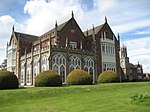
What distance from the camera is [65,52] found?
44.2 meters

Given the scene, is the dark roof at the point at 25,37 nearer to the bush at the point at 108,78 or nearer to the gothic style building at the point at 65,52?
the gothic style building at the point at 65,52

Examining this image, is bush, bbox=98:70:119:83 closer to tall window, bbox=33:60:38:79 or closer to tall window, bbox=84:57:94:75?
tall window, bbox=84:57:94:75

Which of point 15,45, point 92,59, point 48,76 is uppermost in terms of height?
point 15,45

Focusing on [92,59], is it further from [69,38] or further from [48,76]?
[48,76]

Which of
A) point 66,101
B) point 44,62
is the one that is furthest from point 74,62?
point 66,101

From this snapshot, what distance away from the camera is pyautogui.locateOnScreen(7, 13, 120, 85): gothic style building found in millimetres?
43469

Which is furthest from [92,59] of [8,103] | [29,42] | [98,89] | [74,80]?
[8,103]

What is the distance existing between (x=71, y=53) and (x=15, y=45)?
827 inches

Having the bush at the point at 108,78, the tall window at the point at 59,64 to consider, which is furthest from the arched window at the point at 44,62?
the bush at the point at 108,78

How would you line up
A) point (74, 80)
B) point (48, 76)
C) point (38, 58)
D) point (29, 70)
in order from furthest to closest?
point (29, 70) < point (38, 58) < point (74, 80) < point (48, 76)

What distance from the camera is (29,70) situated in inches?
1929

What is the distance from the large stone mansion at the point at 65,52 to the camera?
43500 millimetres

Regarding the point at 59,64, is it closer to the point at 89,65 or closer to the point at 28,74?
the point at 89,65

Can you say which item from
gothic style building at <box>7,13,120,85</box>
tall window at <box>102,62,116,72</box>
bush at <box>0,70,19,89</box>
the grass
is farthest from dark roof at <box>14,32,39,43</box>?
the grass
